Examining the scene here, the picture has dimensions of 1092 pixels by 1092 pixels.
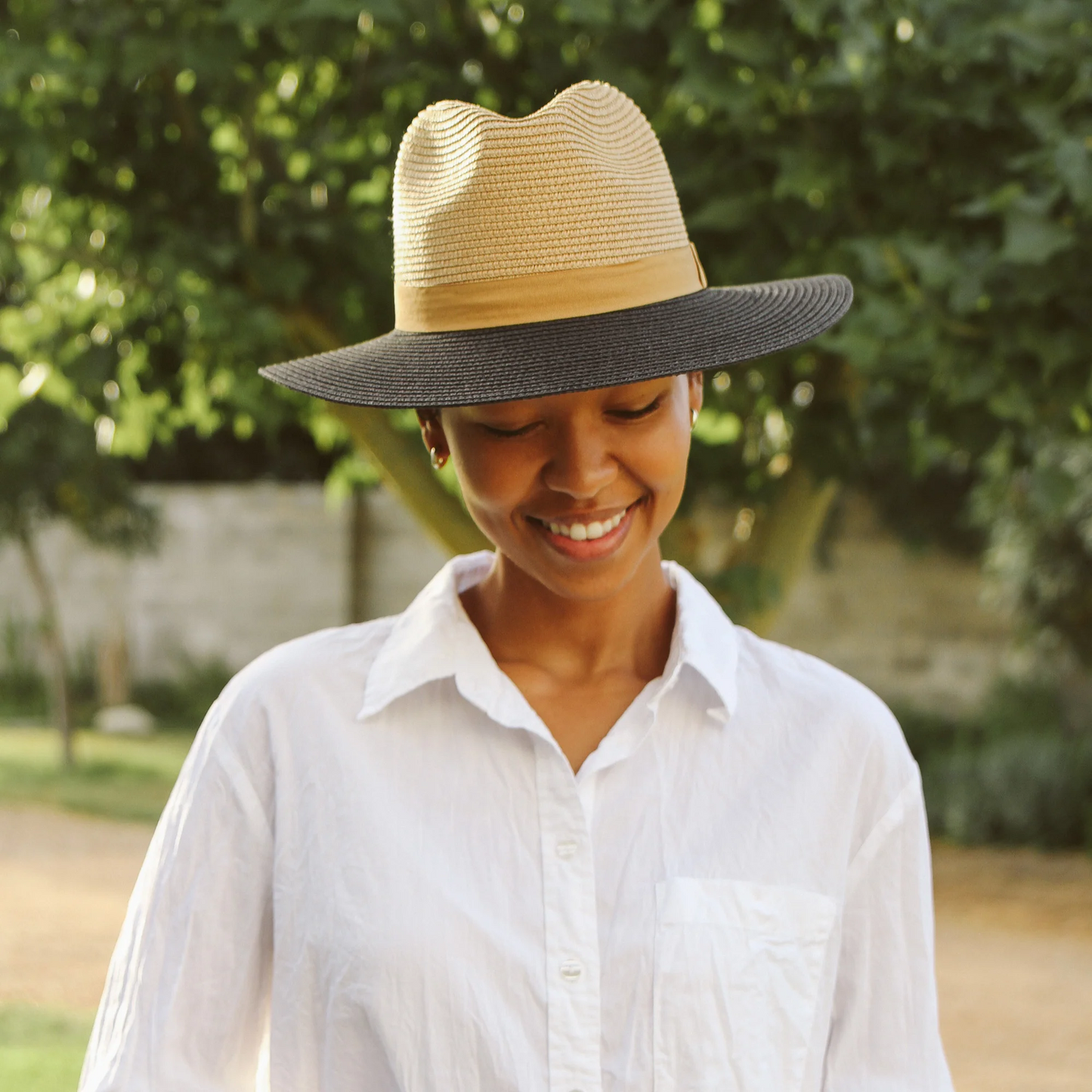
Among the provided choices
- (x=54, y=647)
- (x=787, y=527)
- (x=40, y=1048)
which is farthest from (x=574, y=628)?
(x=54, y=647)

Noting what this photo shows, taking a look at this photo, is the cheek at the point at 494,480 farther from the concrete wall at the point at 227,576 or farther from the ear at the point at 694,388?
the concrete wall at the point at 227,576

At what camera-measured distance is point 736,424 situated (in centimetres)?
428

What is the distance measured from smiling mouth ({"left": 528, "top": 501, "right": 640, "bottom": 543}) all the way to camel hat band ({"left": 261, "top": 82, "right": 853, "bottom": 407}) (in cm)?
16

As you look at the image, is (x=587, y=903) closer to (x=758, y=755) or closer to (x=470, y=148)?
(x=758, y=755)

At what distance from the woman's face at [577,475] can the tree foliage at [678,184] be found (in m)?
1.45

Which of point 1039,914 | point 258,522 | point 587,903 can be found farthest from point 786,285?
point 258,522

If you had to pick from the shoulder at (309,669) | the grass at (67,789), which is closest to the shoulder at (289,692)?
the shoulder at (309,669)

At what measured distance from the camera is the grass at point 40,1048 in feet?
17.6

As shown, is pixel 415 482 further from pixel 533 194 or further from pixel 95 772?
pixel 95 772

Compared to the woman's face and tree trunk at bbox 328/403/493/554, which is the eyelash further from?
tree trunk at bbox 328/403/493/554

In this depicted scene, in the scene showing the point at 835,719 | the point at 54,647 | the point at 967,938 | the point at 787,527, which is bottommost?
the point at 967,938

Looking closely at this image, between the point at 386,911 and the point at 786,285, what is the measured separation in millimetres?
825

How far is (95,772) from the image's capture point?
1230cm

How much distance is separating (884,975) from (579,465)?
61 cm
